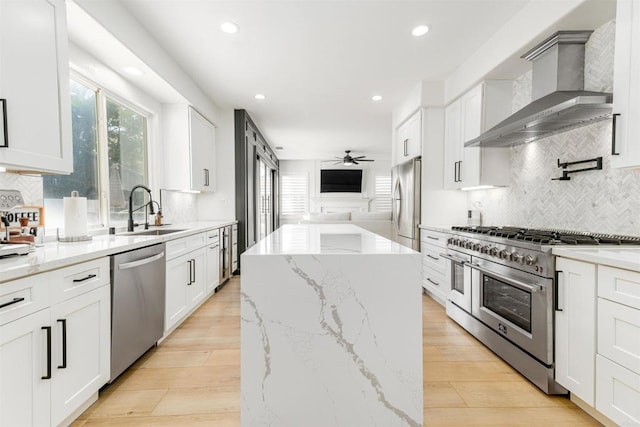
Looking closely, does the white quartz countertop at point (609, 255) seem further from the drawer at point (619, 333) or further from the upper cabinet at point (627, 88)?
the upper cabinet at point (627, 88)

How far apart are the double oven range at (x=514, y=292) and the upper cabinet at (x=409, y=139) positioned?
1682 millimetres

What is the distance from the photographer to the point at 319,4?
229 centimetres

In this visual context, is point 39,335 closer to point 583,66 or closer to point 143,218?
point 143,218

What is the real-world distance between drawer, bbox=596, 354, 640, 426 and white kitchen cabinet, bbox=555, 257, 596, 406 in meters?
0.04

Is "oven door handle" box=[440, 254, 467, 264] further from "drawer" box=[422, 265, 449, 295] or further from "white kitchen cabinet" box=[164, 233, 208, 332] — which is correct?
"white kitchen cabinet" box=[164, 233, 208, 332]

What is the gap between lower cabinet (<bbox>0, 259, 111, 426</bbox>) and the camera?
44.1 inches

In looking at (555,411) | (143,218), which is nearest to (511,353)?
(555,411)

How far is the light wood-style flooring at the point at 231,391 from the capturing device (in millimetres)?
1555

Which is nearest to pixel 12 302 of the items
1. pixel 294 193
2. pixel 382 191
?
pixel 294 193

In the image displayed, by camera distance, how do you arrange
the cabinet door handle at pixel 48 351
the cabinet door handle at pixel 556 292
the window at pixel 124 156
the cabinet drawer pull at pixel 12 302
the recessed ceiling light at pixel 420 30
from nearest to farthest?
the cabinet drawer pull at pixel 12 302 → the cabinet door handle at pixel 48 351 → the cabinet door handle at pixel 556 292 → the recessed ceiling light at pixel 420 30 → the window at pixel 124 156

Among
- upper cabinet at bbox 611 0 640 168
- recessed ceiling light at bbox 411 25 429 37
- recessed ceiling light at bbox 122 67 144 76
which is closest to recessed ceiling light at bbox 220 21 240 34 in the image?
recessed ceiling light at bbox 122 67 144 76

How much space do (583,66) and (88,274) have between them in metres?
3.60

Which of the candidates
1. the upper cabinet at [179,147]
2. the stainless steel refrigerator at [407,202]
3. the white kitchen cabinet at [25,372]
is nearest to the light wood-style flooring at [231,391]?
the white kitchen cabinet at [25,372]

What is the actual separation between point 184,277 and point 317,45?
2543 mm
